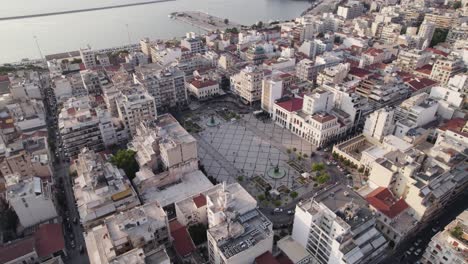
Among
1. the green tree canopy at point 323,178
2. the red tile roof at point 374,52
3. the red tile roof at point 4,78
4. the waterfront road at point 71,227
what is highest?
the red tile roof at point 374,52

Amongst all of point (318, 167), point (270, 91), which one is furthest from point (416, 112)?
point (270, 91)

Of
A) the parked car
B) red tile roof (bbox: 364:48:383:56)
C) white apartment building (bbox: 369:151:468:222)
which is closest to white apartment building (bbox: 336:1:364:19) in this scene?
red tile roof (bbox: 364:48:383:56)

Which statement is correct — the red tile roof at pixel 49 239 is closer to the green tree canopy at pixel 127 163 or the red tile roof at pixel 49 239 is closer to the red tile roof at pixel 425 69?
the green tree canopy at pixel 127 163

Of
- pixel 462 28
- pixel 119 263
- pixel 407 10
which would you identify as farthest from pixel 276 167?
pixel 407 10

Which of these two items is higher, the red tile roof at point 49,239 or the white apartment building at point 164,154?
the white apartment building at point 164,154

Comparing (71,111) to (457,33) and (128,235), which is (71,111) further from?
(457,33)

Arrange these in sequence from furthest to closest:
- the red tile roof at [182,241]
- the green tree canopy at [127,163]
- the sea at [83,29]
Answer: the sea at [83,29] → the green tree canopy at [127,163] → the red tile roof at [182,241]

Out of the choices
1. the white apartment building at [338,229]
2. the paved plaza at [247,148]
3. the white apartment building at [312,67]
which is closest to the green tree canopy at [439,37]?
the white apartment building at [312,67]

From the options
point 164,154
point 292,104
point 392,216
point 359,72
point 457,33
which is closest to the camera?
point 392,216

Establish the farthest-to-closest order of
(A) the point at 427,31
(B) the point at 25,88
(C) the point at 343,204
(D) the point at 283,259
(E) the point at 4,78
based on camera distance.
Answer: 1. (A) the point at 427,31
2. (E) the point at 4,78
3. (B) the point at 25,88
4. (C) the point at 343,204
5. (D) the point at 283,259
